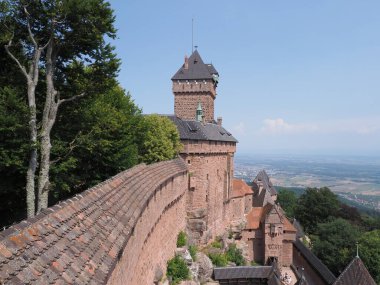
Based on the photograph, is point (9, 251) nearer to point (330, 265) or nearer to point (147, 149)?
point (147, 149)

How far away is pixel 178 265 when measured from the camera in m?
17.6

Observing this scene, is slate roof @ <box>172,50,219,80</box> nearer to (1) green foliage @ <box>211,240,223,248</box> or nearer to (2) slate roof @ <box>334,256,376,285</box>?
(1) green foliage @ <box>211,240,223,248</box>

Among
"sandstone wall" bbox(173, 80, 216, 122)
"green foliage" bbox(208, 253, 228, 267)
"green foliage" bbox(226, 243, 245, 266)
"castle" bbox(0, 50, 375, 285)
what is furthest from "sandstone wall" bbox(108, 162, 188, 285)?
"sandstone wall" bbox(173, 80, 216, 122)

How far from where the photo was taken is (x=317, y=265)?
108ft

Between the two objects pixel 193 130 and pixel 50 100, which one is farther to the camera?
pixel 193 130

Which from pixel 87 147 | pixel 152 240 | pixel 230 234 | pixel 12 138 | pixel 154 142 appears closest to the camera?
pixel 12 138

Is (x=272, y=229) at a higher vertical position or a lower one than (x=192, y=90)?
lower

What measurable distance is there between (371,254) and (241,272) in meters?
15.2

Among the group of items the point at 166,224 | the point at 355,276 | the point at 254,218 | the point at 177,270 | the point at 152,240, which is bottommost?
the point at 355,276

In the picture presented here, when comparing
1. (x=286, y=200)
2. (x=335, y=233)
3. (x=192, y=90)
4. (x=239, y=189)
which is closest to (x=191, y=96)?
(x=192, y=90)

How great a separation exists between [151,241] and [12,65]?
8546 mm

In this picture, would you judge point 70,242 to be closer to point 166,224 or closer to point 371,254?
point 166,224

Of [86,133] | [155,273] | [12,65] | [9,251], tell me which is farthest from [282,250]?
[9,251]

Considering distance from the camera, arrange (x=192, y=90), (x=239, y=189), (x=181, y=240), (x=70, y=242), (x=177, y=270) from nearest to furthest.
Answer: (x=70, y=242), (x=177, y=270), (x=181, y=240), (x=192, y=90), (x=239, y=189)
